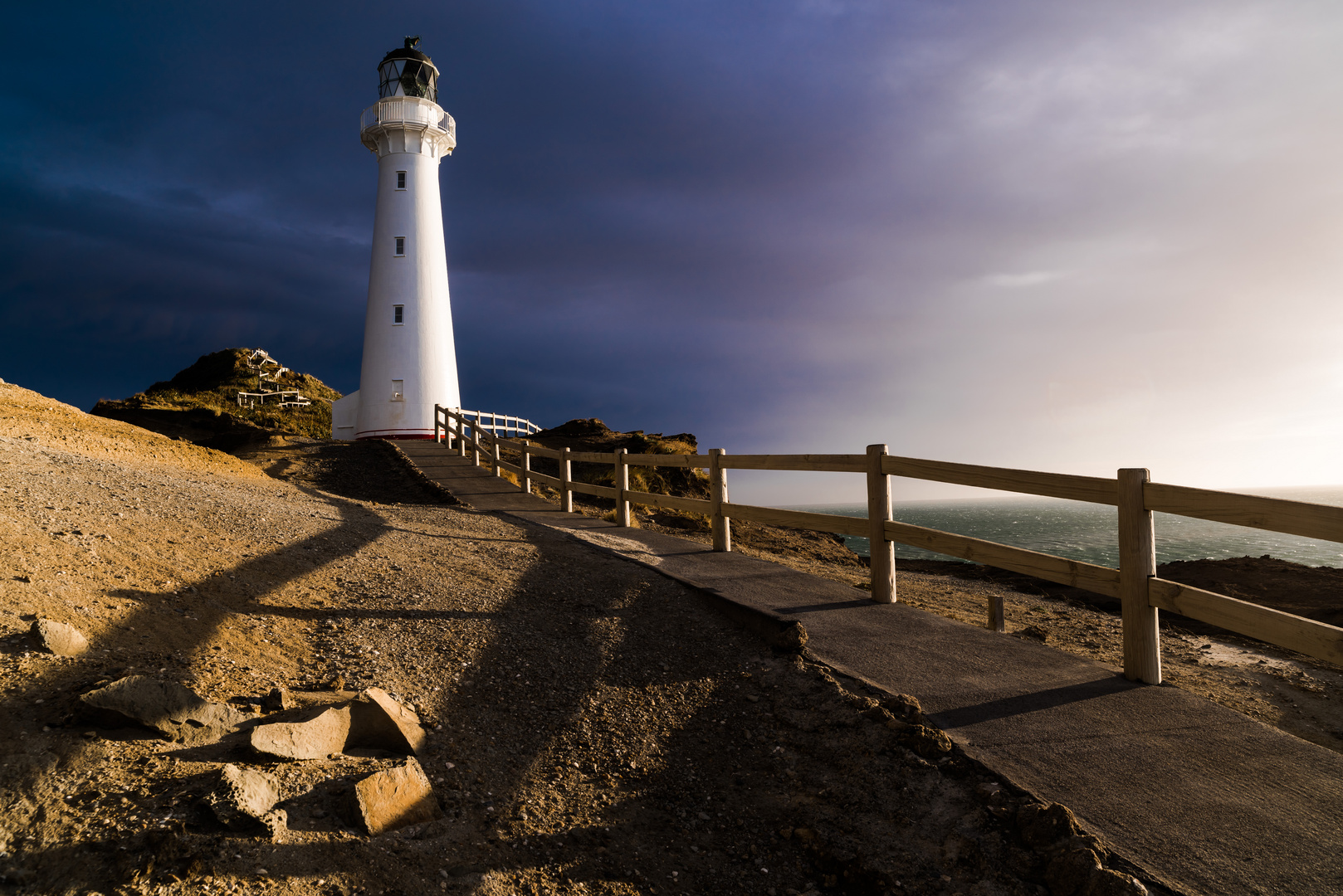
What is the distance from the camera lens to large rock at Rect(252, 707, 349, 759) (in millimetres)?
3236

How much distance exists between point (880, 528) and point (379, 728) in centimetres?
428

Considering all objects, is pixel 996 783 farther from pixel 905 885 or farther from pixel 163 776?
pixel 163 776

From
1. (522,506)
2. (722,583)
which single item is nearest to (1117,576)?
(722,583)

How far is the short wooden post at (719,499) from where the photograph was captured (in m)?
8.65

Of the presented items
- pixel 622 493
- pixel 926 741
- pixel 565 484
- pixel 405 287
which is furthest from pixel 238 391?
pixel 926 741

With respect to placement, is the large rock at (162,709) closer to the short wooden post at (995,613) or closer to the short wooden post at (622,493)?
the short wooden post at (995,613)

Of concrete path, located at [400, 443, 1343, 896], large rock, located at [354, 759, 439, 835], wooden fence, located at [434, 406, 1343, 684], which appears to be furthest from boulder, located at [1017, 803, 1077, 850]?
large rock, located at [354, 759, 439, 835]

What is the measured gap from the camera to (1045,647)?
5.04 metres

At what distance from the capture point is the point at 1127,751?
3.53m

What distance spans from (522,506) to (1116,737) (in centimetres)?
1099

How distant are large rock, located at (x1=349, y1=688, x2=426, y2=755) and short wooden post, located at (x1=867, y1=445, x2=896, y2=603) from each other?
4.06 m

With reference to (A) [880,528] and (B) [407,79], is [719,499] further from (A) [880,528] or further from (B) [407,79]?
(B) [407,79]

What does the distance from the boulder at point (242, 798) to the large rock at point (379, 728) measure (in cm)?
61

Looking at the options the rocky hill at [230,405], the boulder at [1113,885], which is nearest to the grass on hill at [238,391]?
the rocky hill at [230,405]
